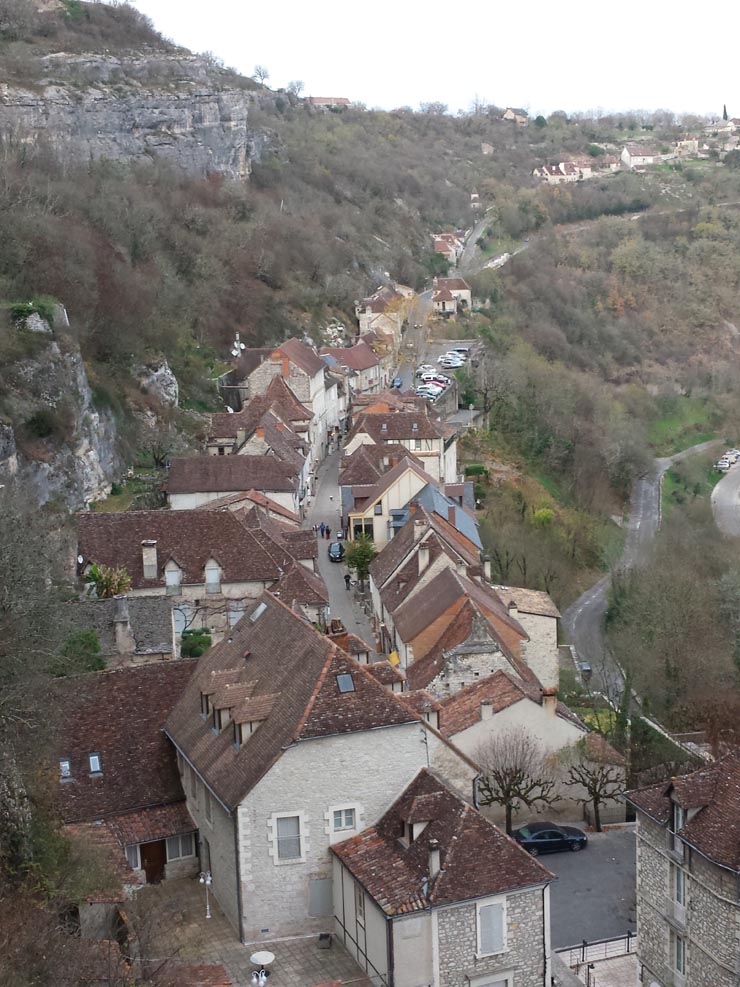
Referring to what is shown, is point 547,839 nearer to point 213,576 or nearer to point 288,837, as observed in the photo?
point 288,837

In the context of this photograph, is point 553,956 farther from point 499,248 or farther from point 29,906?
point 499,248

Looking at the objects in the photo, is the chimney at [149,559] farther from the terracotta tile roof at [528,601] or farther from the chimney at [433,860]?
the chimney at [433,860]

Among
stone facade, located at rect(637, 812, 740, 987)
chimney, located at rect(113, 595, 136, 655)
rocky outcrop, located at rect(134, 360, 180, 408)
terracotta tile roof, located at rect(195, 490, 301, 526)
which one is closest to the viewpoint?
stone facade, located at rect(637, 812, 740, 987)

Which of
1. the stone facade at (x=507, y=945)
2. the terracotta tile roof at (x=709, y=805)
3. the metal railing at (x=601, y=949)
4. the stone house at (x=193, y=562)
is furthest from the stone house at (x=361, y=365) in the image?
the stone facade at (x=507, y=945)

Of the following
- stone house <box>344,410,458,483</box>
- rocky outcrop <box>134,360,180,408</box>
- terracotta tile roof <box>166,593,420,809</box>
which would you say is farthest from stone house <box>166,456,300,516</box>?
terracotta tile roof <box>166,593,420,809</box>

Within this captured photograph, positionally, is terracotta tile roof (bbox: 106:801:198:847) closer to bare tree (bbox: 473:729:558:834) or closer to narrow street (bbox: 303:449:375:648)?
bare tree (bbox: 473:729:558:834)

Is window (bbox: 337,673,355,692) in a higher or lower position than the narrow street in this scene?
higher

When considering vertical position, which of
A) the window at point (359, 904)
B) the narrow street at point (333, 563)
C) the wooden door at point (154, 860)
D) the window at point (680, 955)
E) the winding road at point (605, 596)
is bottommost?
the winding road at point (605, 596)
